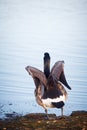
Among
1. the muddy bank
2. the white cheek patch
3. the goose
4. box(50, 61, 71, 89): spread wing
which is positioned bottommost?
the muddy bank

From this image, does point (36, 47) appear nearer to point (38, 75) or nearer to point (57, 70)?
point (57, 70)

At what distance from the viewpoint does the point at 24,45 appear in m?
12.6

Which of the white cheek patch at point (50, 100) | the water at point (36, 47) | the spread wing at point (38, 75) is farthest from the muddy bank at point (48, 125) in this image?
the water at point (36, 47)

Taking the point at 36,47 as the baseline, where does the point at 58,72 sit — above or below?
below

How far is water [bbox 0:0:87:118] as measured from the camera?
796 cm

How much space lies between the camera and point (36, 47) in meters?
12.1

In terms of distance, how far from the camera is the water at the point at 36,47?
26.1 ft

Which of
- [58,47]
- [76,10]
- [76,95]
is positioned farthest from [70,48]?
[76,10]

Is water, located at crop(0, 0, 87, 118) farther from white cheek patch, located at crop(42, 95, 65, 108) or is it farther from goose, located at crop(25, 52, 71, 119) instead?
white cheek patch, located at crop(42, 95, 65, 108)

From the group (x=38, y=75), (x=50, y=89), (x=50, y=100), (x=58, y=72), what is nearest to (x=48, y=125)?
(x=50, y=100)

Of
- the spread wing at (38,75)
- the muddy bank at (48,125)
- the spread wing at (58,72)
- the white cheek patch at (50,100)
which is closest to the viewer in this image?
the muddy bank at (48,125)

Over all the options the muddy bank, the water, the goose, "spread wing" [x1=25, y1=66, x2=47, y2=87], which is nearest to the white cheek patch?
the goose

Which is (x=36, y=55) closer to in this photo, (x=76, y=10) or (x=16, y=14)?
(x=16, y=14)

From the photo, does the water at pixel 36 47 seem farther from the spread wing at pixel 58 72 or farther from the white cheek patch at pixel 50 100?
the white cheek patch at pixel 50 100
